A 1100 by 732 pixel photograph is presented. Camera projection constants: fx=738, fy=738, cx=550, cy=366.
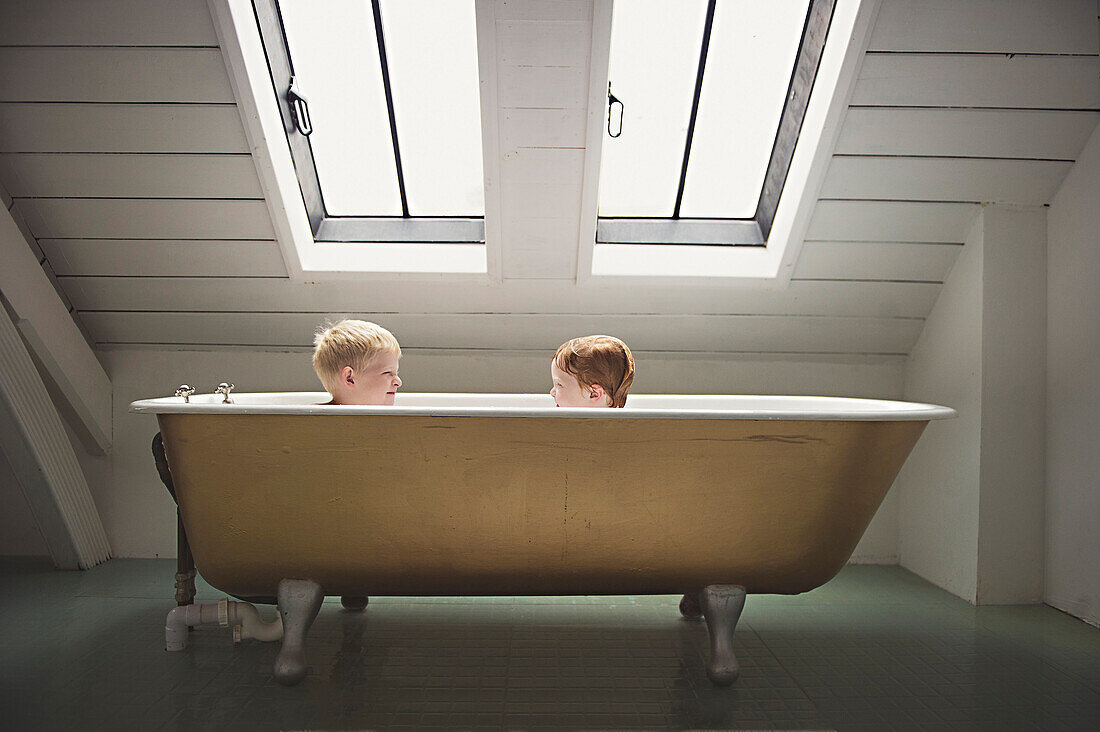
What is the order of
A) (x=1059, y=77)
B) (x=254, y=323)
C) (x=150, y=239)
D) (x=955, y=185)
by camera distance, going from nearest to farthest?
1. (x=1059, y=77)
2. (x=955, y=185)
3. (x=150, y=239)
4. (x=254, y=323)

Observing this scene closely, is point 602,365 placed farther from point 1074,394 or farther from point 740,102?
point 1074,394

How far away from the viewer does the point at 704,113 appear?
2.24 meters

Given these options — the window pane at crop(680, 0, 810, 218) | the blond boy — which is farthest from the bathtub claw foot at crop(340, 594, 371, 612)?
the window pane at crop(680, 0, 810, 218)

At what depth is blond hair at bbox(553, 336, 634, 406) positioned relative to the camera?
1.87 meters

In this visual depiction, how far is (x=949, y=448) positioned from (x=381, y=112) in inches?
78.2

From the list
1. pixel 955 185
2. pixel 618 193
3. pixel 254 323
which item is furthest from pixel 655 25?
pixel 254 323

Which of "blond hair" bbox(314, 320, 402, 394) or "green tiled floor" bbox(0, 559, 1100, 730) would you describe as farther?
"blond hair" bbox(314, 320, 402, 394)

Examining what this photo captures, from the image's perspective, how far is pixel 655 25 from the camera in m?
2.06

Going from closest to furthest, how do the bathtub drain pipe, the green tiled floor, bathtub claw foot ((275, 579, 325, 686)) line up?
the green tiled floor, bathtub claw foot ((275, 579, 325, 686)), the bathtub drain pipe

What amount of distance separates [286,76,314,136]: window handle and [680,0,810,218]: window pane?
44.8 inches

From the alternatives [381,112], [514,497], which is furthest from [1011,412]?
[381,112]

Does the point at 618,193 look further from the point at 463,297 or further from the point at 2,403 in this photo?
the point at 2,403

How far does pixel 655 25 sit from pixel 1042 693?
6.09 feet

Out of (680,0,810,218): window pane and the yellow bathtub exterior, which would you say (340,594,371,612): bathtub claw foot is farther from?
(680,0,810,218): window pane
